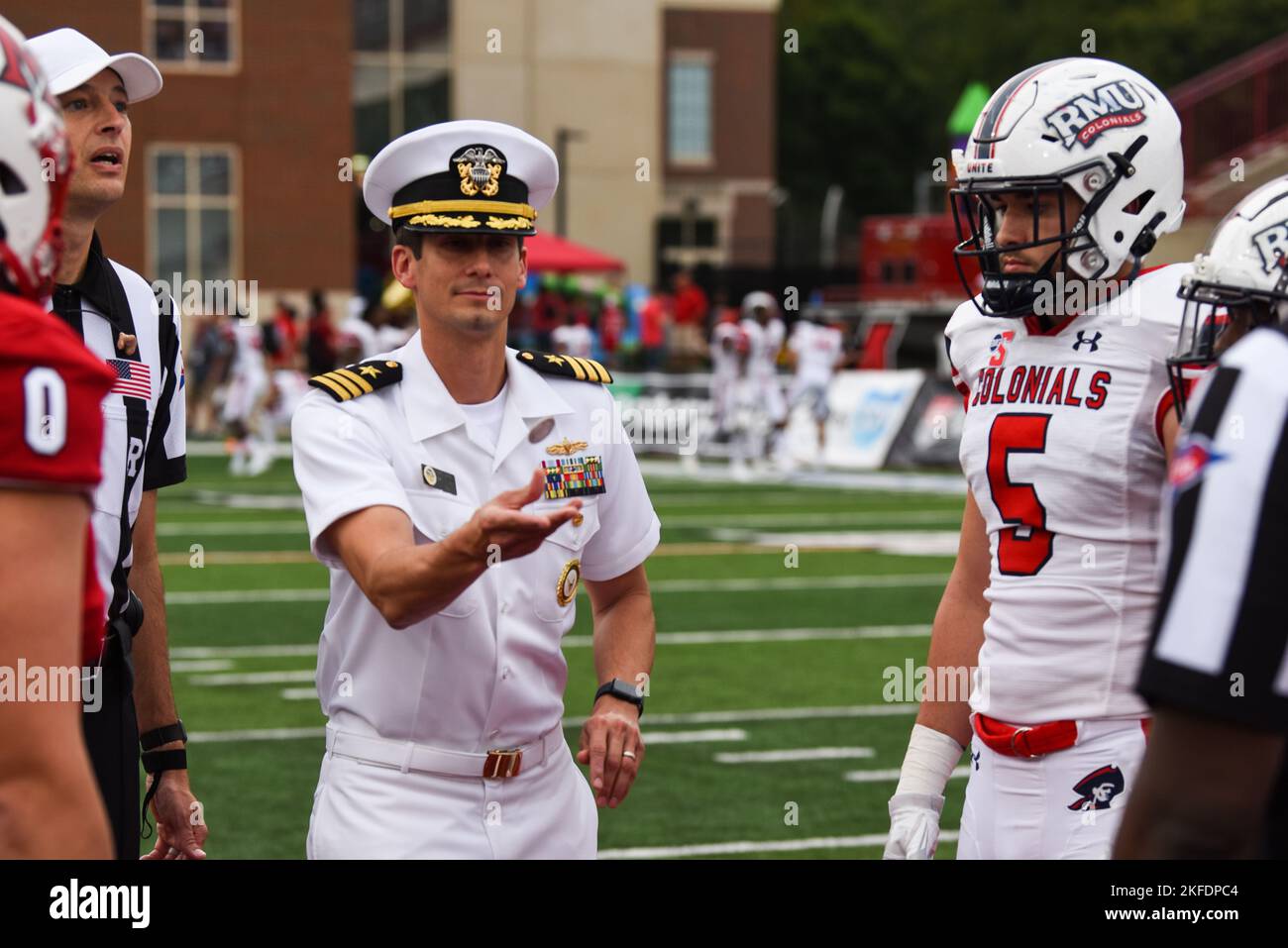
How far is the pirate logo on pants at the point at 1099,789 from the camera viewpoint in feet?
12.2

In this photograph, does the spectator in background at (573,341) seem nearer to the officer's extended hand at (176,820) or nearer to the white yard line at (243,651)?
the white yard line at (243,651)

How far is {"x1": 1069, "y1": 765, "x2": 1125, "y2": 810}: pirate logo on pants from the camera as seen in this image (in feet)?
12.2

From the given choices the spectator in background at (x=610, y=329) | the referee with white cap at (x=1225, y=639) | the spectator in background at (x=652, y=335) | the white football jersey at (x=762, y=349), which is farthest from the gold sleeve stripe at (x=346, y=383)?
the spectator in background at (x=610, y=329)

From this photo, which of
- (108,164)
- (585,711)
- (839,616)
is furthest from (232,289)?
(108,164)

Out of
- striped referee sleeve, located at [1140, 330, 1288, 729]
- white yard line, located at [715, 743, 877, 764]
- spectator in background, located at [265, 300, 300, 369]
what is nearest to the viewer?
striped referee sleeve, located at [1140, 330, 1288, 729]

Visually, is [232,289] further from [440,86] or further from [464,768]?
[464,768]

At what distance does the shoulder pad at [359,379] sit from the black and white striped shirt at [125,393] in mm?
431

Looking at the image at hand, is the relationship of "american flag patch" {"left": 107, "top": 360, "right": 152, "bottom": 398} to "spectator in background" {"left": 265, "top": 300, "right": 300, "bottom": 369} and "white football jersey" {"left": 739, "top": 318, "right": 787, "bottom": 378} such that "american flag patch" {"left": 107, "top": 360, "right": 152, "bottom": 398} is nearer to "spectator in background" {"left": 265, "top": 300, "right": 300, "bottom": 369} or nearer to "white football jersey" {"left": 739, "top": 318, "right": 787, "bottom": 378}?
"white football jersey" {"left": 739, "top": 318, "right": 787, "bottom": 378}

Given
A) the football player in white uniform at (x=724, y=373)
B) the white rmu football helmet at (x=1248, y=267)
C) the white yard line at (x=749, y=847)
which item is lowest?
the white yard line at (x=749, y=847)

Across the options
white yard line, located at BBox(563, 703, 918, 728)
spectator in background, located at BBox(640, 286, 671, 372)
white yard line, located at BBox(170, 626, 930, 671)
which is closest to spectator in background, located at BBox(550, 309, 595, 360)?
spectator in background, located at BBox(640, 286, 671, 372)

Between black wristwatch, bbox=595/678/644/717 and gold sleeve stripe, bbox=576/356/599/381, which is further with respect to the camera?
gold sleeve stripe, bbox=576/356/599/381

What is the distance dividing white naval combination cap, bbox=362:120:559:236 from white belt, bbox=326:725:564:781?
92cm

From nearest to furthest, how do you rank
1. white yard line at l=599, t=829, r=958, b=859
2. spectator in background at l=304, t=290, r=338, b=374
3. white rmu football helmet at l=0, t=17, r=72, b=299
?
white rmu football helmet at l=0, t=17, r=72, b=299, white yard line at l=599, t=829, r=958, b=859, spectator in background at l=304, t=290, r=338, b=374
